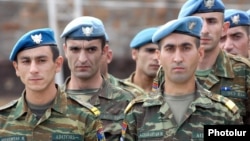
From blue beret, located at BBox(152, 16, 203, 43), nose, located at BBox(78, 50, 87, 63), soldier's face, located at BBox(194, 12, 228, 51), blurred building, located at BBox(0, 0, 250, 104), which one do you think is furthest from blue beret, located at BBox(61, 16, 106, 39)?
blurred building, located at BBox(0, 0, 250, 104)

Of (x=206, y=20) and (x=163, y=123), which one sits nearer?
(x=163, y=123)

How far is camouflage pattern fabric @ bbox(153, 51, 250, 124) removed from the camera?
945 centimetres

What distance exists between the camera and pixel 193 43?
8.47 metres

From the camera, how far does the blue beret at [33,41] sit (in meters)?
8.71

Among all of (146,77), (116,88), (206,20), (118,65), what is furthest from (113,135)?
(118,65)

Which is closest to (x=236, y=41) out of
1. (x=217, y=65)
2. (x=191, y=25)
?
(x=217, y=65)

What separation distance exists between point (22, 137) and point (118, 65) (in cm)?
1386

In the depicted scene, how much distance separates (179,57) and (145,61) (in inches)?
166

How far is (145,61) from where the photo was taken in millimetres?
12547

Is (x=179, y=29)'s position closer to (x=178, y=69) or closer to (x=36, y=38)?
(x=178, y=69)

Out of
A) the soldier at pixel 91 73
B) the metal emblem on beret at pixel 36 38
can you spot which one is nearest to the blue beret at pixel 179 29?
the metal emblem on beret at pixel 36 38

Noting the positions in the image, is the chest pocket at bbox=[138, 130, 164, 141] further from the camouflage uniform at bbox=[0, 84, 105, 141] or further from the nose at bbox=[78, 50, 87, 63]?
the nose at bbox=[78, 50, 87, 63]

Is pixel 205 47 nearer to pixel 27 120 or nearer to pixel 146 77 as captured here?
pixel 27 120

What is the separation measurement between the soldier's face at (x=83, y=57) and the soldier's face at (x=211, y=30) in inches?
41.5
